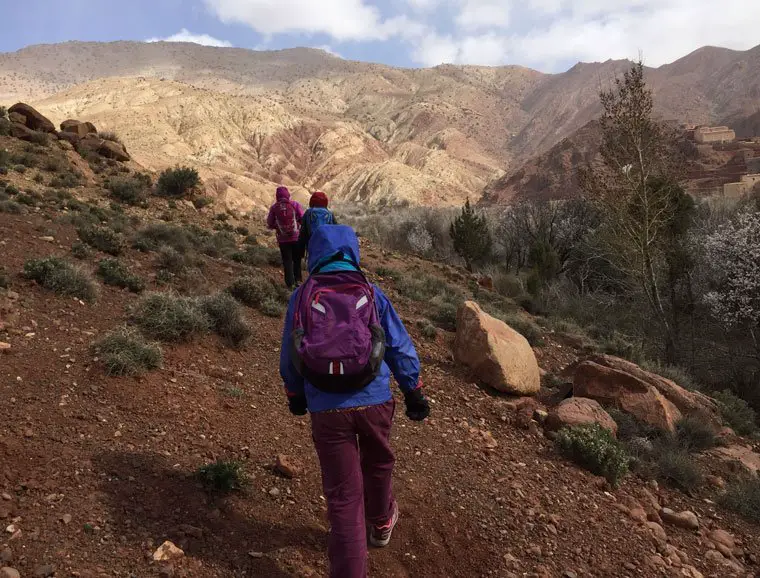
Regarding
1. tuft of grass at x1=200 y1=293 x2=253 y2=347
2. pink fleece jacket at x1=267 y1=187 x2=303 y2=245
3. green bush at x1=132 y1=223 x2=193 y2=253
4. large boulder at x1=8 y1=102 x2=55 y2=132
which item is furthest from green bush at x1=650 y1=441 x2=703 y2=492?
large boulder at x1=8 y1=102 x2=55 y2=132

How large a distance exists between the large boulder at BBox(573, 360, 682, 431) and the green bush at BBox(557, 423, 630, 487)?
4.19 ft

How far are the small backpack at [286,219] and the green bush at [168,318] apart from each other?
8.34 ft

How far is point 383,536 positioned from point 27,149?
698 inches

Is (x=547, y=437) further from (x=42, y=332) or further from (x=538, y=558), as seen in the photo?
(x=42, y=332)

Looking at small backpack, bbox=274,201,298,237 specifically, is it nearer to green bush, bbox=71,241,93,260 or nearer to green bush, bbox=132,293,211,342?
green bush, bbox=132,293,211,342

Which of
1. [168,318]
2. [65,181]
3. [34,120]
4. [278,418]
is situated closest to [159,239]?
[168,318]

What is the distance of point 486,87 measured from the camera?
12681 cm

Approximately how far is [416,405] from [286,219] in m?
5.81

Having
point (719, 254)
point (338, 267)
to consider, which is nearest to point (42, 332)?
point (338, 267)

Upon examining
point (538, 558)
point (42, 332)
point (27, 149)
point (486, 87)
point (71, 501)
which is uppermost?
point (486, 87)

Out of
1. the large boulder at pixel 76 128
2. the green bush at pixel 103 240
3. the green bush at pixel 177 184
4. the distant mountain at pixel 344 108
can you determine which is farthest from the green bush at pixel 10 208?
the distant mountain at pixel 344 108

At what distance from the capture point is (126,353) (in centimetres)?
449

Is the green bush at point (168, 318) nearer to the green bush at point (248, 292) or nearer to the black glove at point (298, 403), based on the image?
the green bush at point (248, 292)

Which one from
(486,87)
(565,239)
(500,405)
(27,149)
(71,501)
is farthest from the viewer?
(486,87)
